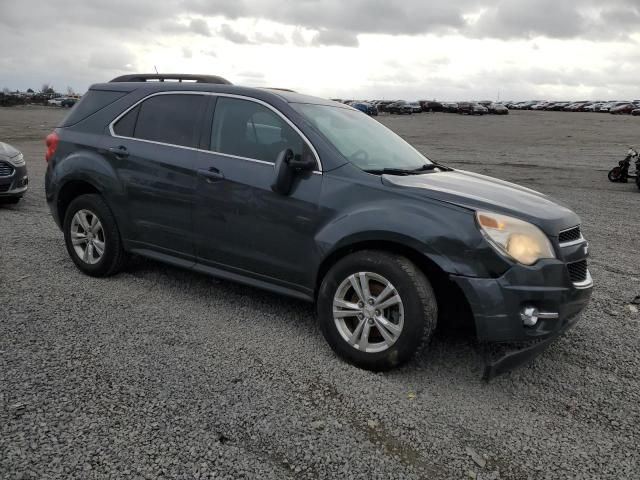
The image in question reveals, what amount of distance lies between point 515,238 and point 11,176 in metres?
7.64

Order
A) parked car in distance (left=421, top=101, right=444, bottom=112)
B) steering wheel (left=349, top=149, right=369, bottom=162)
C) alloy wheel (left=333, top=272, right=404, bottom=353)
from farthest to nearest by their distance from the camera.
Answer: parked car in distance (left=421, top=101, right=444, bottom=112)
steering wheel (left=349, top=149, right=369, bottom=162)
alloy wheel (left=333, top=272, right=404, bottom=353)

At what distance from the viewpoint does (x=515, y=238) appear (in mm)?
3219

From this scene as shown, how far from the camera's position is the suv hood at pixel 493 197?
3.34 metres

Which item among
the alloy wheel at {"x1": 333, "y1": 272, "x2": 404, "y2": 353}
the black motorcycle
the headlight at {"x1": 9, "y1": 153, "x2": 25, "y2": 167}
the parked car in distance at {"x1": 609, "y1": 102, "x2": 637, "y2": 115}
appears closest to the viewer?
the alloy wheel at {"x1": 333, "y1": 272, "x2": 404, "y2": 353}

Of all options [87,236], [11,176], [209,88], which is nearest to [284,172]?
[209,88]

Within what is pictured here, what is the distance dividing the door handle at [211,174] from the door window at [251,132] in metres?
0.17

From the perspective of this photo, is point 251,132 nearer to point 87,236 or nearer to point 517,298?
point 87,236

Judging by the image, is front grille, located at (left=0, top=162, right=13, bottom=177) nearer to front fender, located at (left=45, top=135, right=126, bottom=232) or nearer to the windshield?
front fender, located at (left=45, top=135, right=126, bottom=232)

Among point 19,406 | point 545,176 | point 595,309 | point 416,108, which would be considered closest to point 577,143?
point 545,176

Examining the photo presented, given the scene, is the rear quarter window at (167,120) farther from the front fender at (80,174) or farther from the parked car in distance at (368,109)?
the parked car in distance at (368,109)

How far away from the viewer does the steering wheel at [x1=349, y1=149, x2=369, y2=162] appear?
391 cm

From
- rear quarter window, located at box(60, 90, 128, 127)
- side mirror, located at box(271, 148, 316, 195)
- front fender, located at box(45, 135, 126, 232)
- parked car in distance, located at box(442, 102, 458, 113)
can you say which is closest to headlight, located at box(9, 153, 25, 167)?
front fender, located at box(45, 135, 126, 232)

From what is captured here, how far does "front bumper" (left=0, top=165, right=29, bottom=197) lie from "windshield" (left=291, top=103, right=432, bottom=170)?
587cm

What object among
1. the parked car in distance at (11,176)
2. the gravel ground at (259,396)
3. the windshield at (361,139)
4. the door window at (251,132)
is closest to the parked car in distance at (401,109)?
the parked car in distance at (11,176)
